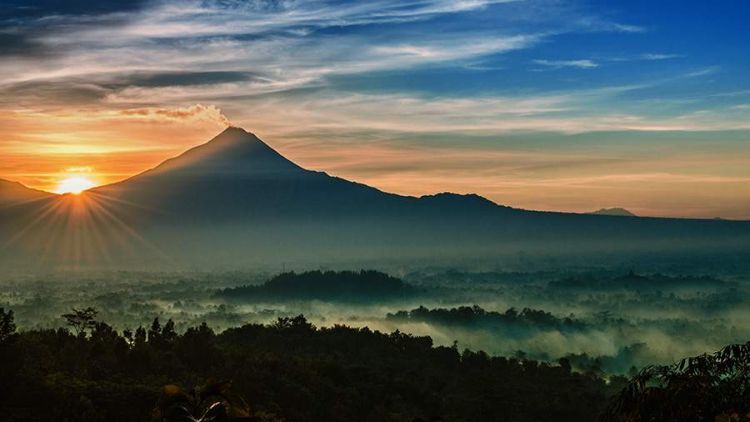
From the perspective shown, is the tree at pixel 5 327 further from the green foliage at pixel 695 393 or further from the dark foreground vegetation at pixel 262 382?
the green foliage at pixel 695 393

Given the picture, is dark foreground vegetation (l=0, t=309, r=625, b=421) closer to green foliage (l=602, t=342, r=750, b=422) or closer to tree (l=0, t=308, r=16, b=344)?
tree (l=0, t=308, r=16, b=344)

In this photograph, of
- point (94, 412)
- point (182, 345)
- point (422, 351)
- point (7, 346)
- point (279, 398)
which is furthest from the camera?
point (422, 351)

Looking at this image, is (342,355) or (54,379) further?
(342,355)

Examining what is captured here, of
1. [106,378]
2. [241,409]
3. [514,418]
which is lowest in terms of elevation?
[514,418]

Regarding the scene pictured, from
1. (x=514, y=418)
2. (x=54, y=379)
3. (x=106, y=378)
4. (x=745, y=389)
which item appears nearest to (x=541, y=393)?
(x=514, y=418)

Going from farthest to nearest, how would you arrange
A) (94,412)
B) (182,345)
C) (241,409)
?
(182,345) < (94,412) < (241,409)

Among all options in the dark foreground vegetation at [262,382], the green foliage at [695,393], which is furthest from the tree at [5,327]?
the green foliage at [695,393]

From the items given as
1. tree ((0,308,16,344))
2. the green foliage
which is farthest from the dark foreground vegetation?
the green foliage

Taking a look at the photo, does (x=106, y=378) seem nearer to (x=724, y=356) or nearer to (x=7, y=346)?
(x=7, y=346)
